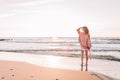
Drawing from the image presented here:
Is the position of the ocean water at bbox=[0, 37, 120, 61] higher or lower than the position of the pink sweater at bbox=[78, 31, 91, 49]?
lower

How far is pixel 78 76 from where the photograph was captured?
11055mm

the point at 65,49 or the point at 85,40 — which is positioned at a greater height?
the point at 85,40

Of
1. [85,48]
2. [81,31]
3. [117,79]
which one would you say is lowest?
[117,79]

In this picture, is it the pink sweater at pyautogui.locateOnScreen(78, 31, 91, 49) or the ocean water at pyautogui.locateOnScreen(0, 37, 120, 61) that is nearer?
the pink sweater at pyautogui.locateOnScreen(78, 31, 91, 49)

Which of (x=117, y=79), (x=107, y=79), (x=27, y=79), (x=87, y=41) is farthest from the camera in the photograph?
(x=87, y=41)

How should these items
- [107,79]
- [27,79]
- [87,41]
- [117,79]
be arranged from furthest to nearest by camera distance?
[87,41] → [117,79] → [107,79] → [27,79]

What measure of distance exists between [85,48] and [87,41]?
15.1 inches

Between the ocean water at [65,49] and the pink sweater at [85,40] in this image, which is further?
the ocean water at [65,49]

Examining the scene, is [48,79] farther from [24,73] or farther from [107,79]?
[107,79]

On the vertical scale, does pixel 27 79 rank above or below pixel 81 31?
below

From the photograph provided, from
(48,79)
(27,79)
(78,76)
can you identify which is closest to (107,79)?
(78,76)

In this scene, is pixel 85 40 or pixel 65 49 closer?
pixel 85 40

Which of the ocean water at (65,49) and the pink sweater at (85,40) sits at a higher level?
the pink sweater at (85,40)

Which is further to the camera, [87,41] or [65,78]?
[87,41]
